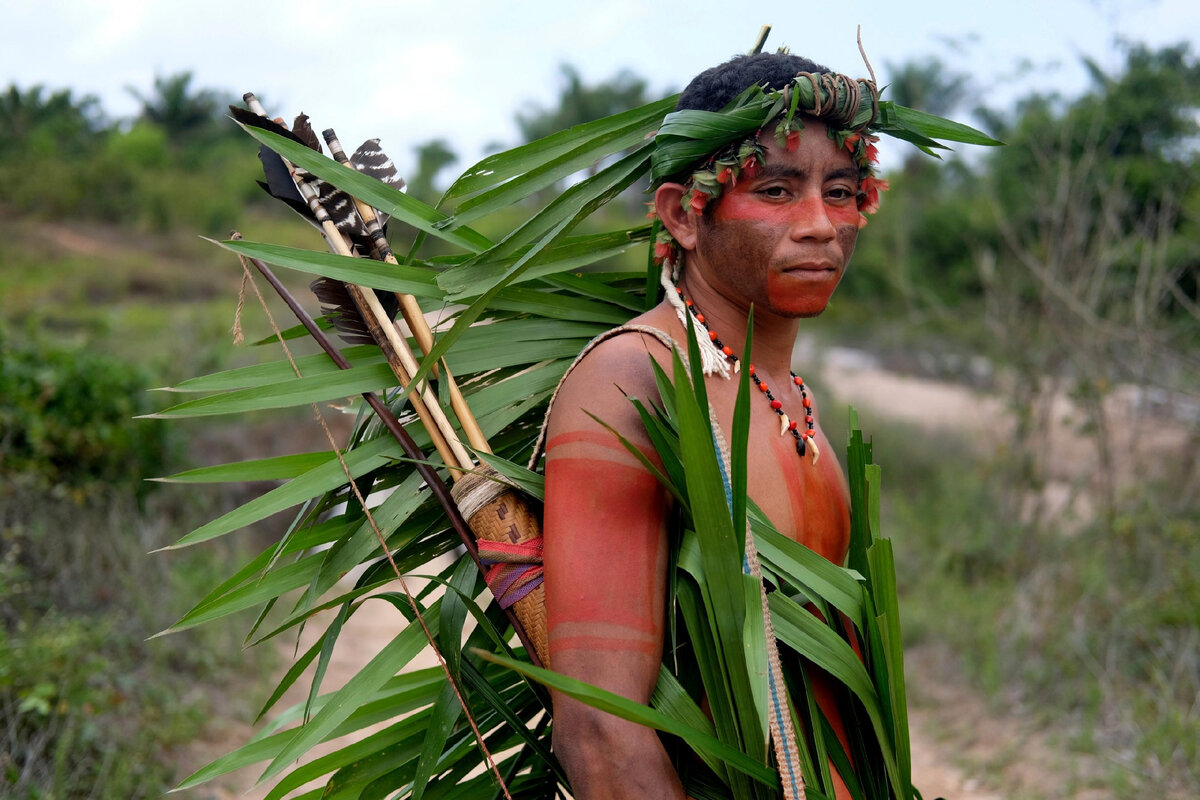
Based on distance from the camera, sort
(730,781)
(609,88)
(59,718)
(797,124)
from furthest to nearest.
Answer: (609,88)
(59,718)
(797,124)
(730,781)

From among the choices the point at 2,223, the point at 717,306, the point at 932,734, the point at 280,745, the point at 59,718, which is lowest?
the point at 932,734

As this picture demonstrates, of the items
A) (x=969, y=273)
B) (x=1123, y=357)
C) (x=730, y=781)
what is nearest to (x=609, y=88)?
(x=969, y=273)

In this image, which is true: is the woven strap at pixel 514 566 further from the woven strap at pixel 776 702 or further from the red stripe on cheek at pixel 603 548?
the woven strap at pixel 776 702

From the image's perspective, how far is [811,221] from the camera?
1612 mm

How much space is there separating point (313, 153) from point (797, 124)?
80 centimetres

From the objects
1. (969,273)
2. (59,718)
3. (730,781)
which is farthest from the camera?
(969,273)

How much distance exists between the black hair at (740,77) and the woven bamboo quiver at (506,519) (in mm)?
708

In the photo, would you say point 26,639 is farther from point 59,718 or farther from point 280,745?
point 280,745

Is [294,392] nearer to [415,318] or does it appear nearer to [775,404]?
[415,318]

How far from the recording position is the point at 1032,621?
5.84 meters

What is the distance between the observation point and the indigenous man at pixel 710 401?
1401 mm

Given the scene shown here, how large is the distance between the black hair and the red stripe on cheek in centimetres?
66

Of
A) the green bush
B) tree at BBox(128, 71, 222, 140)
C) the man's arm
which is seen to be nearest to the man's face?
the man's arm

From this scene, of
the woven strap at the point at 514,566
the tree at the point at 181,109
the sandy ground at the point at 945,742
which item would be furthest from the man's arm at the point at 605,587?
the tree at the point at 181,109
